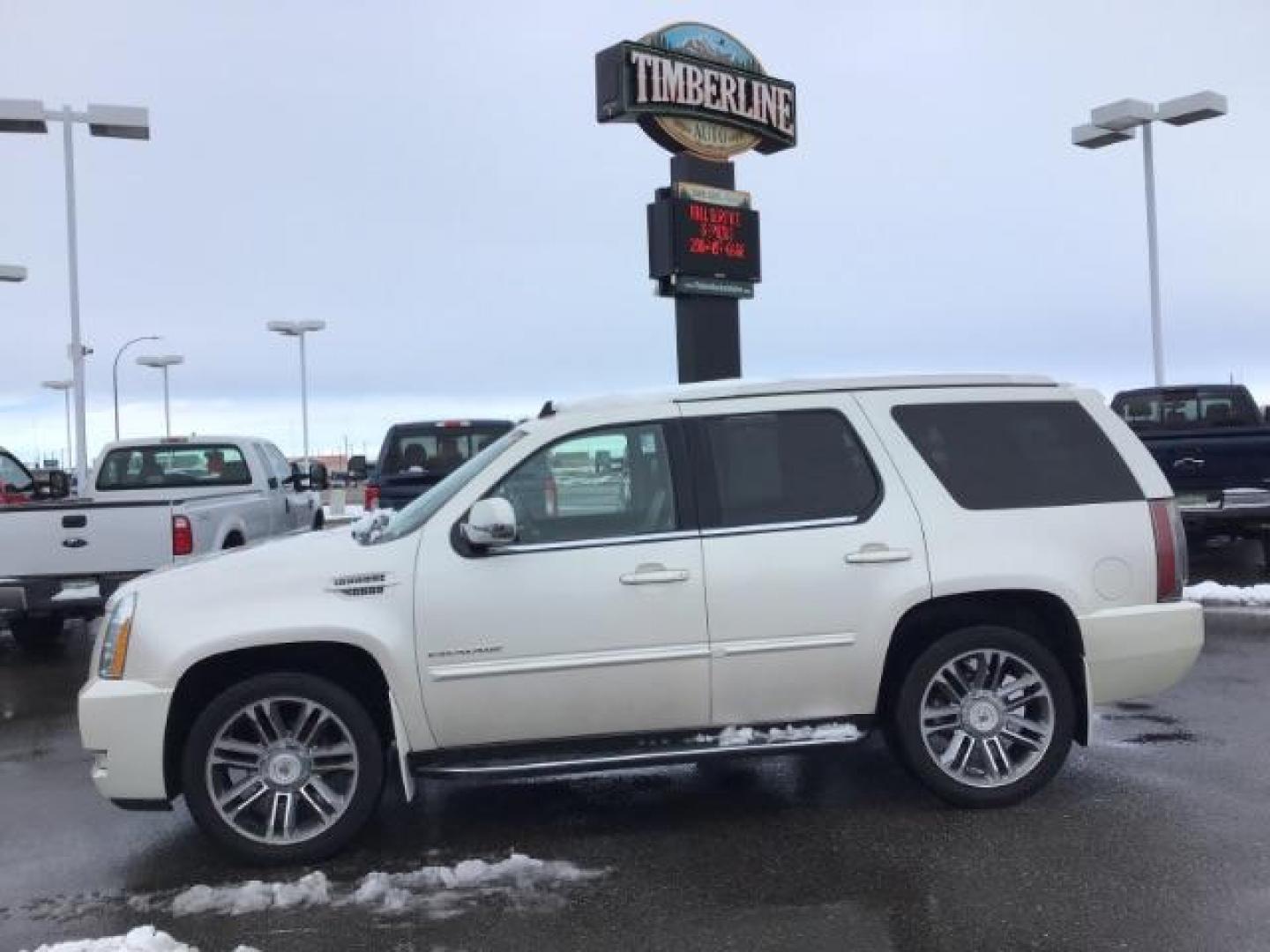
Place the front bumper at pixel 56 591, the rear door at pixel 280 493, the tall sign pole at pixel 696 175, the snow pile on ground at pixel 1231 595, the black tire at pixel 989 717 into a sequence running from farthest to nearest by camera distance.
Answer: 1. the tall sign pole at pixel 696 175
2. the rear door at pixel 280 493
3. the snow pile on ground at pixel 1231 595
4. the front bumper at pixel 56 591
5. the black tire at pixel 989 717

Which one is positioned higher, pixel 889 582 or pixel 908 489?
pixel 908 489

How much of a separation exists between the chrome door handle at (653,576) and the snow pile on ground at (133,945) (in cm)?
200

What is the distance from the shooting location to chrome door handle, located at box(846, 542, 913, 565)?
533 cm

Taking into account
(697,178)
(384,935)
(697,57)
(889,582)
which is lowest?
(384,935)

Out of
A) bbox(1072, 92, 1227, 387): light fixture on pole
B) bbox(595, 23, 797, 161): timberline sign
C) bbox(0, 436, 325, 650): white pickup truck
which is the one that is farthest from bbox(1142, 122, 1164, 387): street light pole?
bbox(0, 436, 325, 650): white pickup truck

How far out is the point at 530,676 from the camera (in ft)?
16.8

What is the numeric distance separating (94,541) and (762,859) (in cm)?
663

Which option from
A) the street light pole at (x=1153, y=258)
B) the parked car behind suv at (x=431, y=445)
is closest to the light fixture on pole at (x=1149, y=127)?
the street light pole at (x=1153, y=258)

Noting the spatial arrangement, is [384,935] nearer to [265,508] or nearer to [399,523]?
[399,523]

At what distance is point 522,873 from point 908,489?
7.61 ft

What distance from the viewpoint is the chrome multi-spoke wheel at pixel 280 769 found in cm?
509

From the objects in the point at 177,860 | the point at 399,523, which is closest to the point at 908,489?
the point at 399,523

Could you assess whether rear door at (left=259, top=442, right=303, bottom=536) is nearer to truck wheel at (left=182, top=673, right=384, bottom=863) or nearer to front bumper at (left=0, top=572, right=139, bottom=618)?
front bumper at (left=0, top=572, right=139, bottom=618)

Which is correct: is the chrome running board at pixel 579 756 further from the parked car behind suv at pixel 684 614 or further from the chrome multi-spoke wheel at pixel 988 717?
the chrome multi-spoke wheel at pixel 988 717
